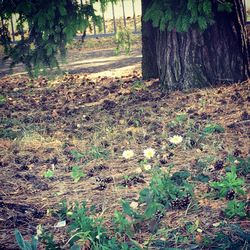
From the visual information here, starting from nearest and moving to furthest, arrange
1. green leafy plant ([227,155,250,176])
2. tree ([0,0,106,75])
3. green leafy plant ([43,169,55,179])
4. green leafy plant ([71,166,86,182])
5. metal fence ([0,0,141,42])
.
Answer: green leafy plant ([227,155,250,176]) < green leafy plant ([71,166,86,182]) < green leafy plant ([43,169,55,179]) < tree ([0,0,106,75]) < metal fence ([0,0,141,42])

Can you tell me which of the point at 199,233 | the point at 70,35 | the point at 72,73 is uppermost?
the point at 70,35

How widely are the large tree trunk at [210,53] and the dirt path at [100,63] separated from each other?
2369 mm

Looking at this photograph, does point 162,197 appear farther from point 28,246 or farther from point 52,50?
point 52,50

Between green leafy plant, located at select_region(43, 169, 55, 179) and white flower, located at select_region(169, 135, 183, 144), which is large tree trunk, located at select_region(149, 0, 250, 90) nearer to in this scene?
white flower, located at select_region(169, 135, 183, 144)

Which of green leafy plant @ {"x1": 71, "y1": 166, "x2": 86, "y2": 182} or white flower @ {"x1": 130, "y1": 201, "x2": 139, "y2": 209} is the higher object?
green leafy plant @ {"x1": 71, "y1": 166, "x2": 86, "y2": 182}

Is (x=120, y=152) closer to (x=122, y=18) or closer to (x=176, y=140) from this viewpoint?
(x=176, y=140)

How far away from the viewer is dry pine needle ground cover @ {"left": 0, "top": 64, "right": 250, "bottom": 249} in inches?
121

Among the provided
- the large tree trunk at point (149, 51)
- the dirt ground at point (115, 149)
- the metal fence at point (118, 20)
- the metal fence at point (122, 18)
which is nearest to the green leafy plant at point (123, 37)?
the dirt ground at point (115, 149)

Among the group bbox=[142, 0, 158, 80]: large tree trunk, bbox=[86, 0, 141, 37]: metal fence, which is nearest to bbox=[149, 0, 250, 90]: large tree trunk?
bbox=[142, 0, 158, 80]: large tree trunk

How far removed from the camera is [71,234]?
2.94 m

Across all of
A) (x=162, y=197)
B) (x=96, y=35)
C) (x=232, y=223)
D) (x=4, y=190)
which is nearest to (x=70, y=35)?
(x=4, y=190)

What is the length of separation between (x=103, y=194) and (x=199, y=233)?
3.25ft

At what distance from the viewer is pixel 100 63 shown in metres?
10.3

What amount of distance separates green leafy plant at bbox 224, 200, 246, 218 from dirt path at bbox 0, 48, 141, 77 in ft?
19.6
